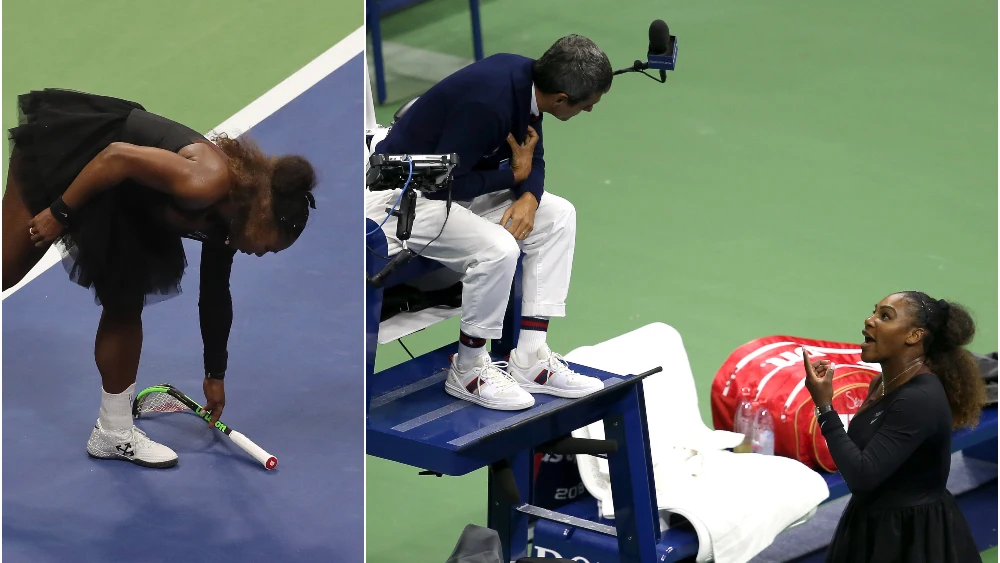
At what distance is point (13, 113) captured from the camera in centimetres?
301

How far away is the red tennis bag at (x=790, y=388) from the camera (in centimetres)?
530

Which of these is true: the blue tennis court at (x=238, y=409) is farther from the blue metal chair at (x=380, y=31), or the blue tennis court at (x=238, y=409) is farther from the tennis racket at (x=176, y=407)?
the blue metal chair at (x=380, y=31)

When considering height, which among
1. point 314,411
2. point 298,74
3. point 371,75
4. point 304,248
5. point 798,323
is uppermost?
point 298,74

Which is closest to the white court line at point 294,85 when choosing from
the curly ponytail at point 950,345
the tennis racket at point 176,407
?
the tennis racket at point 176,407

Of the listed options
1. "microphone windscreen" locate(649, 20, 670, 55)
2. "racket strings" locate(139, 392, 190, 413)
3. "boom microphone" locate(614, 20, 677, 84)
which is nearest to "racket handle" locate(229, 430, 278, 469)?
"racket strings" locate(139, 392, 190, 413)

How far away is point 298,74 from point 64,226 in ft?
1.71

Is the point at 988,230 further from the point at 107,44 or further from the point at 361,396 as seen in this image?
the point at 107,44

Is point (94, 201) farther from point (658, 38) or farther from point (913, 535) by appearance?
point (913, 535)

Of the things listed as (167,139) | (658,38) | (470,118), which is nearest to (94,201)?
(167,139)

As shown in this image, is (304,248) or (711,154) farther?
(711,154)

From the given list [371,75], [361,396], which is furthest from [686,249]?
[361,396]

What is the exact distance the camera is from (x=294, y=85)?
3.22 metres

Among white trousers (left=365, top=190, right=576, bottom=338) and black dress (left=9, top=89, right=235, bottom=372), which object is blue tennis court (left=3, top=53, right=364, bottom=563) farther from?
white trousers (left=365, top=190, right=576, bottom=338)

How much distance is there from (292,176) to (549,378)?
4.00 feet
